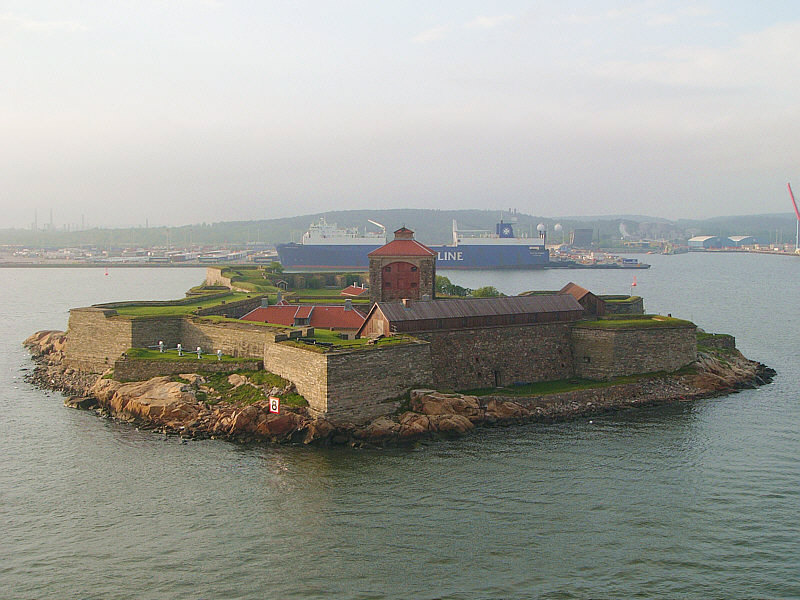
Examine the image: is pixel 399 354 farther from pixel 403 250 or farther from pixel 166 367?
pixel 403 250

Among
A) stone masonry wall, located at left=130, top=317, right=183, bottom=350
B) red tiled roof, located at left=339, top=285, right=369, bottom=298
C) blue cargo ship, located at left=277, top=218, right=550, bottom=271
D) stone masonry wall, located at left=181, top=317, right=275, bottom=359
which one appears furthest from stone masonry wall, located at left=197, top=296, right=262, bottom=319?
blue cargo ship, located at left=277, top=218, right=550, bottom=271

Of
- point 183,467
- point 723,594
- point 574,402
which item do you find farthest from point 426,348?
point 723,594

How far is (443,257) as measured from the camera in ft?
466

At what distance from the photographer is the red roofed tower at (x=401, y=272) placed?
43.0 m

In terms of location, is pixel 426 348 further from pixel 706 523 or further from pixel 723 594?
pixel 723 594

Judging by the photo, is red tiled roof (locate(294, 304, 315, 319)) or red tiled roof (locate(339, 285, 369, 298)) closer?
red tiled roof (locate(294, 304, 315, 319))

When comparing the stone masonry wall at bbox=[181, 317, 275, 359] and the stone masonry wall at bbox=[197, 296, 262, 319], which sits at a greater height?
the stone masonry wall at bbox=[197, 296, 262, 319]

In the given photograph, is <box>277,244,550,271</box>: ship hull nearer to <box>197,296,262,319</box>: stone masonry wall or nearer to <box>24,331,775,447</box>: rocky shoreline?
<box>197,296,262,319</box>: stone masonry wall

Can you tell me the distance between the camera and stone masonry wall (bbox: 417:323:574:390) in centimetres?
3183

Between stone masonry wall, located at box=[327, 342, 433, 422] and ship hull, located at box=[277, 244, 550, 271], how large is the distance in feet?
304

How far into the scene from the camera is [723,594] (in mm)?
16812

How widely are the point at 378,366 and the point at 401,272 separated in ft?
50.9

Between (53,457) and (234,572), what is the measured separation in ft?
36.0

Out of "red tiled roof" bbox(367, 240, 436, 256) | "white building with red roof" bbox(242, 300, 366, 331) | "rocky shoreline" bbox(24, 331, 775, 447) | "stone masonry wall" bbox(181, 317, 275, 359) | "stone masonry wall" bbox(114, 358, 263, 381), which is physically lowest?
"rocky shoreline" bbox(24, 331, 775, 447)
